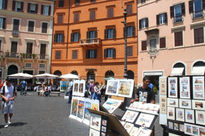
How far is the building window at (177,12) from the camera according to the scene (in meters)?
22.1

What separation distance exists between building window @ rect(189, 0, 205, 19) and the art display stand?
19522 millimetres

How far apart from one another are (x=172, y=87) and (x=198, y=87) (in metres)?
0.64

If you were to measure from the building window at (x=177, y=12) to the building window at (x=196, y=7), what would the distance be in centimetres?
94

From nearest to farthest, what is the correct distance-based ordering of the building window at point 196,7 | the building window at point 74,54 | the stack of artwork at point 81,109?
1. the stack of artwork at point 81,109
2. the building window at point 196,7
3. the building window at point 74,54

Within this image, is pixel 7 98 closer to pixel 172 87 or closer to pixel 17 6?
pixel 172 87

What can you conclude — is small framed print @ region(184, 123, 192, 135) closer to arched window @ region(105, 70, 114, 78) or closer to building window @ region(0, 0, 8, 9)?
arched window @ region(105, 70, 114, 78)

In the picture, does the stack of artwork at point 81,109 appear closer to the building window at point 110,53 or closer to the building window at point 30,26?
the building window at point 110,53

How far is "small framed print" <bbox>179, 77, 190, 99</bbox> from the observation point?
14.0ft

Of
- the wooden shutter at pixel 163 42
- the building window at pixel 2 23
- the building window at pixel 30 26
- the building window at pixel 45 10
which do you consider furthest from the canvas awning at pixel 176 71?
the building window at pixel 2 23

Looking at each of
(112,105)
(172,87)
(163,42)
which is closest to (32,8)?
(163,42)

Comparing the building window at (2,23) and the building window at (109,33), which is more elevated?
the building window at (2,23)

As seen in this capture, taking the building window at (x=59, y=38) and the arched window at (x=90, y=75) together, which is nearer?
the arched window at (x=90, y=75)

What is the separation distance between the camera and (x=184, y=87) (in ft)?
14.3

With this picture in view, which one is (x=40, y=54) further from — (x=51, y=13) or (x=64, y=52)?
(x=51, y=13)
